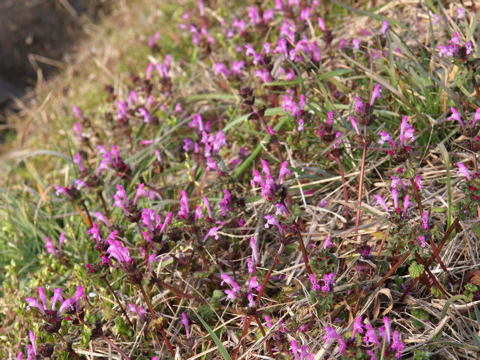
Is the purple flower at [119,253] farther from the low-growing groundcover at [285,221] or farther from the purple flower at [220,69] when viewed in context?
the purple flower at [220,69]

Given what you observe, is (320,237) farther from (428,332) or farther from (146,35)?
(146,35)

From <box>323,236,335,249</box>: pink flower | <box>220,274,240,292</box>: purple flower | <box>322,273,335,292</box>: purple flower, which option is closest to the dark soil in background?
<box>220,274,240,292</box>: purple flower

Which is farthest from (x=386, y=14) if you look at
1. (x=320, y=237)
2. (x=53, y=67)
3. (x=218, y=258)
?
(x=53, y=67)

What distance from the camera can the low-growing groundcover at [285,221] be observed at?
97.3 inches

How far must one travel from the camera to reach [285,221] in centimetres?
241

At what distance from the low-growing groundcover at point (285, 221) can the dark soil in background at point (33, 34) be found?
20.2 ft

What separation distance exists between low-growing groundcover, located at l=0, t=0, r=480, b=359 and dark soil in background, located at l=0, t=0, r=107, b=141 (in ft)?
20.2

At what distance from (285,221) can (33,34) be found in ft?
32.8

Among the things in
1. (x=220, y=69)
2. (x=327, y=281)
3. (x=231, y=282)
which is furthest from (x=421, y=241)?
(x=220, y=69)

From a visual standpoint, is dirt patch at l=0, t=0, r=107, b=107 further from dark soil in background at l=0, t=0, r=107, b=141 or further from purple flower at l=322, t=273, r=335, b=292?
purple flower at l=322, t=273, r=335, b=292

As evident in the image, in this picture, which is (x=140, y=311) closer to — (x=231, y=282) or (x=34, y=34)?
(x=231, y=282)

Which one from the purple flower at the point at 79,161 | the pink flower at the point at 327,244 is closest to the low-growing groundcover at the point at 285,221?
the pink flower at the point at 327,244

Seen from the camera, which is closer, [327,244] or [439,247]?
[439,247]

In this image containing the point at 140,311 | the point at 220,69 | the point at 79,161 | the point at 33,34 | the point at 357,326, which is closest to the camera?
the point at 357,326
